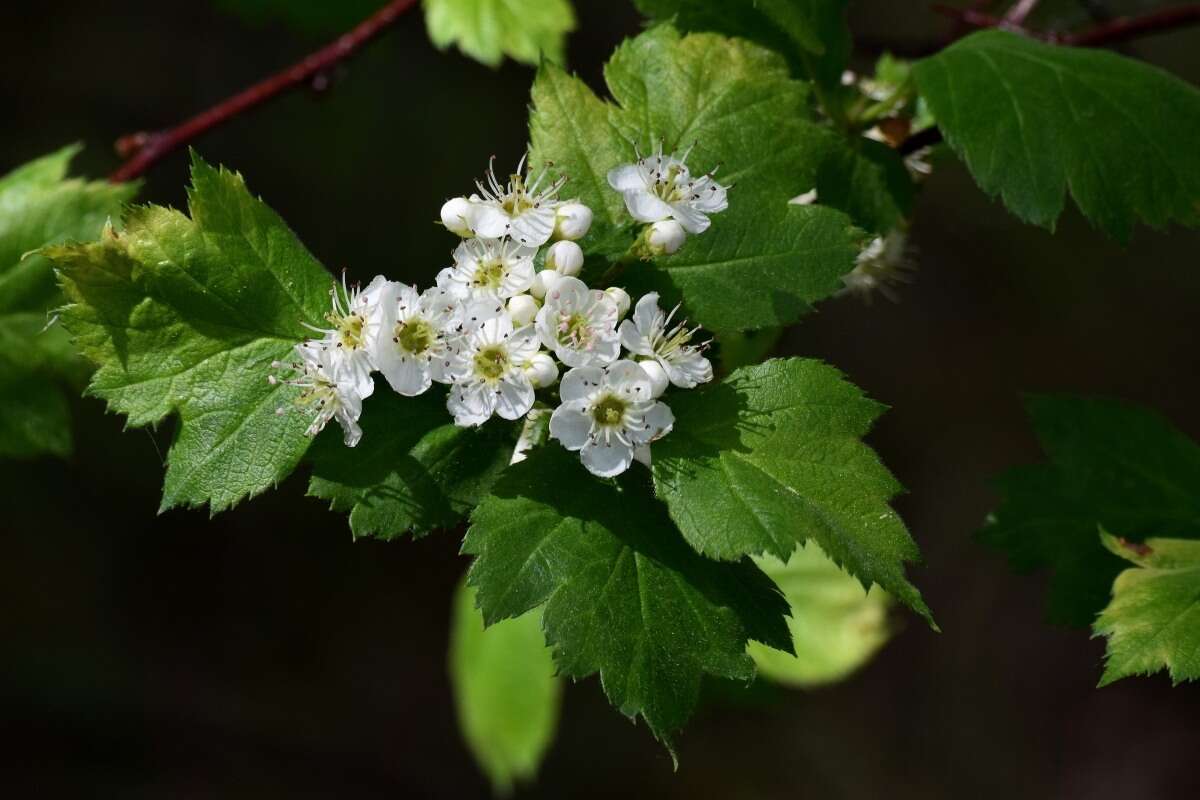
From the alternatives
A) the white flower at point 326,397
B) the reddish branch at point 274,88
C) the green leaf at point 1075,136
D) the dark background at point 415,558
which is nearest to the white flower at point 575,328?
the white flower at point 326,397

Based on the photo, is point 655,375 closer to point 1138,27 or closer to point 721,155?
point 721,155

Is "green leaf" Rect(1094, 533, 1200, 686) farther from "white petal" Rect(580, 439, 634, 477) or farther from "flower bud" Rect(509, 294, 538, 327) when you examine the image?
"flower bud" Rect(509, 294, 538, 327)

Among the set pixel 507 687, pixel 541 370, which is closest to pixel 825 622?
pixel 507 687

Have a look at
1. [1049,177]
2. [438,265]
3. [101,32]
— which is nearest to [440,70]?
[438,265]

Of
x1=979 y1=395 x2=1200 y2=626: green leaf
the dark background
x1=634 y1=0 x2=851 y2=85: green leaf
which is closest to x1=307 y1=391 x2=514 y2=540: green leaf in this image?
x1=634 y1=0 x2=851 y2=85: green leaf

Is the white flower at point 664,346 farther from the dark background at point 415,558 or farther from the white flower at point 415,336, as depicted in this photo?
the dark background at point 415,558
